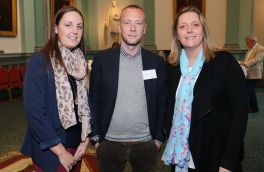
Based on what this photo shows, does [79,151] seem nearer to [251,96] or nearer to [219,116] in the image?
[219,116]

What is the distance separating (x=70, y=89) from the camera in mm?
2115

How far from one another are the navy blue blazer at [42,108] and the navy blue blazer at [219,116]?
2.85 ft

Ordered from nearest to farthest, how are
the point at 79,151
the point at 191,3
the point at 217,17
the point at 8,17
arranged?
the point at 79,151
the point at 8,17
the point at 217,17
the point at 191,3

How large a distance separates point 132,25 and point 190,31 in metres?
0.42

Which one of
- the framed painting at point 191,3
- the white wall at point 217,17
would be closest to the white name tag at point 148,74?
the white wall at point 217,17

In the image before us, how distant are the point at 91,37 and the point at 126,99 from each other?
11.8 m

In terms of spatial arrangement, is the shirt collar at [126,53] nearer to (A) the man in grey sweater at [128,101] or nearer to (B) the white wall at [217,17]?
(A) the man in grey sweater at [128,101]

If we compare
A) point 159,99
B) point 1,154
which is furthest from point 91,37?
point 159,99

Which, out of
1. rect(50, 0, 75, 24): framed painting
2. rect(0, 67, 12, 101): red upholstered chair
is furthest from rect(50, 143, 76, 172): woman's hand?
rect(50, 0, 75, 24): framed painting

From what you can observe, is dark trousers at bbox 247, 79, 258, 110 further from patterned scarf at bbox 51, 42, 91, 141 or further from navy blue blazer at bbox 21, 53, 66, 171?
navy blue blazer at bbox 21, 53, 66, 171

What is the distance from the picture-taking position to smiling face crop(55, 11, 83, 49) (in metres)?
2.13

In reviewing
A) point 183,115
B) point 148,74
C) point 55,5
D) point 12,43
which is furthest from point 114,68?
point 55,5

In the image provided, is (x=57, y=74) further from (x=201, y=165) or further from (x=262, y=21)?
(x=262, y=21)

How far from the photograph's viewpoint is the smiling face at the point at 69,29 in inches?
83.8
